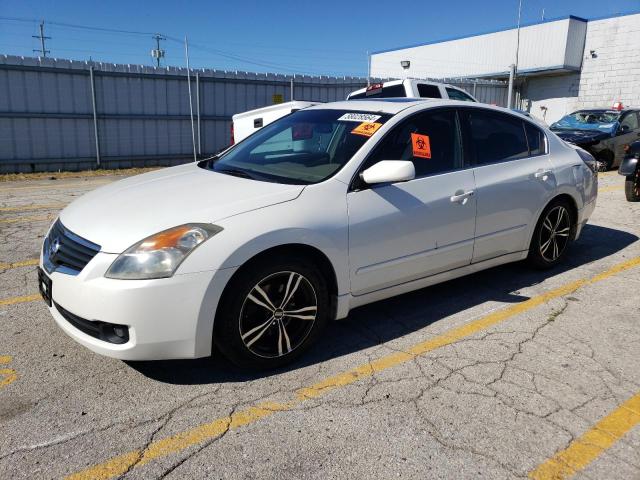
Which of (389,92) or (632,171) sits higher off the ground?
(389,92)

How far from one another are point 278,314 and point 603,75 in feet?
79.5

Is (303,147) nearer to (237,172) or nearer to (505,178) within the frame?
(237,172)

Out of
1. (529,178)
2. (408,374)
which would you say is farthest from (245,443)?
(529,178)

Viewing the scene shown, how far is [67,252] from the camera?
2977 mm

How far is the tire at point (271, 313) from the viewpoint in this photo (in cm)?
293

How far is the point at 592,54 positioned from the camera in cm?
2280

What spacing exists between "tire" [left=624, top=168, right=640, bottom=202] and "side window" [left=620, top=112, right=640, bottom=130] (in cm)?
520

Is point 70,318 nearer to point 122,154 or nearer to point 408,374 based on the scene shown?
point 408,374

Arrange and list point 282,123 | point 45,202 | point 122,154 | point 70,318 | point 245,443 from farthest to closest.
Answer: point 122,154 < point 45,202 < point 282,123 < point 70,318 < point 245,443

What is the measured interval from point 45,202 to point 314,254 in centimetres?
697

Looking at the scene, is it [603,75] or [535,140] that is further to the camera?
[603,75]

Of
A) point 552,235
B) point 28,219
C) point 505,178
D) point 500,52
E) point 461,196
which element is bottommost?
point 28,219

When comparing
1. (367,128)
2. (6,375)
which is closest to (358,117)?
(367,128)

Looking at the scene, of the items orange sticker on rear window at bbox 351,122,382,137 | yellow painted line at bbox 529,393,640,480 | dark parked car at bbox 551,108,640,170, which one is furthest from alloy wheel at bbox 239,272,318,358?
dark parked car at bbox 551,108,640,170
